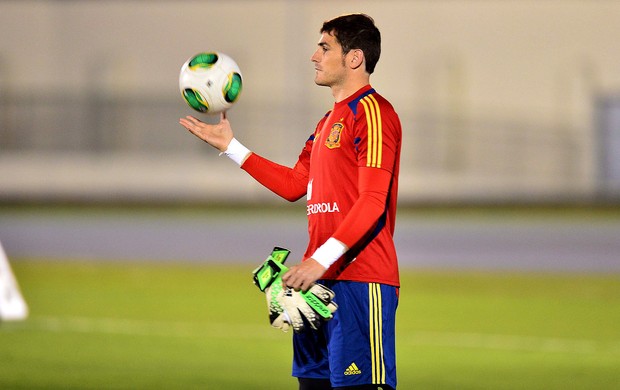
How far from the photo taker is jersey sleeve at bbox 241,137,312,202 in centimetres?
623

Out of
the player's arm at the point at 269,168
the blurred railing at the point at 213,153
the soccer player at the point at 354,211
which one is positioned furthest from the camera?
the blurred railing at the point at 213,153

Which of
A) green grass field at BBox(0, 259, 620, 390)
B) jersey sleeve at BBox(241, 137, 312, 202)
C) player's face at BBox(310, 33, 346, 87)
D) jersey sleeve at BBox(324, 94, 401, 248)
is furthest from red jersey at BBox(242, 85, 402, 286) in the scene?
green grass field at BBox(0, 259, 620, 390)

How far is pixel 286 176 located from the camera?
6.23m

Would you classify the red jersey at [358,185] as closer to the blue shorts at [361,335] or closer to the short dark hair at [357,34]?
the blue shorts at [361,335]

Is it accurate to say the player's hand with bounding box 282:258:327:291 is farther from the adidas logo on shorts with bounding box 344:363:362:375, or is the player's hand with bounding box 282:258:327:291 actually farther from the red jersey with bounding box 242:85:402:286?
the adidas logo on shorts with bounding box 344:363:362:375

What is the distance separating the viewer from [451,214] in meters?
30.5

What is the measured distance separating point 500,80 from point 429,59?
2.10 meters

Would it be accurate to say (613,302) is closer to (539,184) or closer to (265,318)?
(265,318)

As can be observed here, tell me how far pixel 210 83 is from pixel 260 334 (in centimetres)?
641

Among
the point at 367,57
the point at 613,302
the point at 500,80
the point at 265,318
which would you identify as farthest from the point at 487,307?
the point at 500,80

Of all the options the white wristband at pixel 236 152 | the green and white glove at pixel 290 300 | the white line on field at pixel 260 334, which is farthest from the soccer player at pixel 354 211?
the white line on field at pixel 260 334

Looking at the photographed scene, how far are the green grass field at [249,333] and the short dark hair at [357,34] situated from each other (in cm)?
414

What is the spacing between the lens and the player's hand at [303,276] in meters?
5.23

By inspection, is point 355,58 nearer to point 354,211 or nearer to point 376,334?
point 354,211
